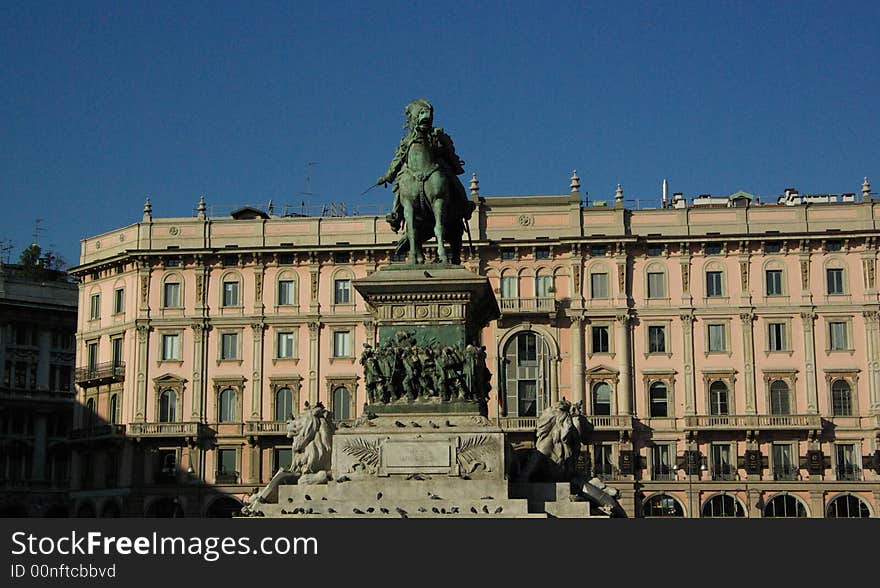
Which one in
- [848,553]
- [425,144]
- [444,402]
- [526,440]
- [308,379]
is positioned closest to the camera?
[848,553]

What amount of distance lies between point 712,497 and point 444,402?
5107 cm

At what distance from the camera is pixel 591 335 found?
241 feet

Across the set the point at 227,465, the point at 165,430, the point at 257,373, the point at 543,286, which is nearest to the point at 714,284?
the point at 543,286

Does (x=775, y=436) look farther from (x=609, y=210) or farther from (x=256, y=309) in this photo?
Result: (x=256, y=309)

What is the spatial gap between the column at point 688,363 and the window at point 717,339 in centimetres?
99

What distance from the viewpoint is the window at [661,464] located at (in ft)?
233

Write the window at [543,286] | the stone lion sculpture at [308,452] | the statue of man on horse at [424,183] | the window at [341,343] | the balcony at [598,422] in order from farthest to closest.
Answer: the window at [341,343]
the window at [543,286]
the balcony at [598,422]
the statue of man on horse at [424,183]
the stone lion sculpture at [308,452]

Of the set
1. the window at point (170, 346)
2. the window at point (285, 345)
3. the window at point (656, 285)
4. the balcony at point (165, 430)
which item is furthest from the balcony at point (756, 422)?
the window at point (170, 346)

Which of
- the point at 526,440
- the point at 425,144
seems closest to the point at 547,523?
the point at 425,144

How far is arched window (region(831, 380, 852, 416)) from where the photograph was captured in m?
71.1

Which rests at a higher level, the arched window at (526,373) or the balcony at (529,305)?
the balcony at (529,305)

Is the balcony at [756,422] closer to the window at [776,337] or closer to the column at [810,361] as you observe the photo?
the column at [810,361]

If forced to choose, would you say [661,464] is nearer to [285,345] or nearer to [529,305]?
[529,305]

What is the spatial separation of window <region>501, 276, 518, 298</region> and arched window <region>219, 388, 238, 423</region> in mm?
15445
